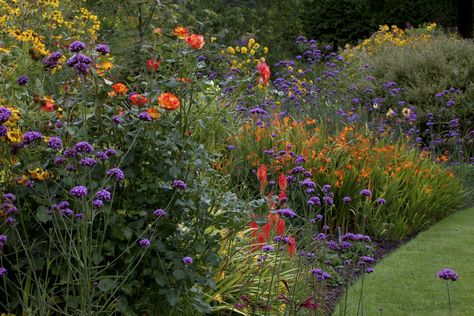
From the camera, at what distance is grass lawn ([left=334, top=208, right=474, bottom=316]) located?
4602 mm

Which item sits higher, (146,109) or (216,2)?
(146,109)

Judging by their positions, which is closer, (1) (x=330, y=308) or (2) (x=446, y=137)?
(1) (x=330, y=308)

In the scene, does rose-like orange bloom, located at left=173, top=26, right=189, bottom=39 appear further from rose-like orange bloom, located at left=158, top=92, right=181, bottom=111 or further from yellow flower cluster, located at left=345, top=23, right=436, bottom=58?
yellow flower cluster, located at left=345, top=23, right=436, bottom=58

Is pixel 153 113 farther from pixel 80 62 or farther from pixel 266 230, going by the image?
pixel 266 230

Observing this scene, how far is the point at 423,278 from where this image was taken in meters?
5.15

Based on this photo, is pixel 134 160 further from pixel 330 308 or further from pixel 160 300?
pixel 330 308

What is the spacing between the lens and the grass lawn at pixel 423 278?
460 cm

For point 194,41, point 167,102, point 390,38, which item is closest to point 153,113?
point 167,102

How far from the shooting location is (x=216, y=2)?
1535 centimetres

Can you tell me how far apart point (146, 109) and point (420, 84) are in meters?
Answer: 6.74

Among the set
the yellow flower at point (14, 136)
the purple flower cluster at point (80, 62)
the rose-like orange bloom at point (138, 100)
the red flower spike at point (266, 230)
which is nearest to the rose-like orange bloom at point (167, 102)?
the rose-like orange bloom at point (138, 100)

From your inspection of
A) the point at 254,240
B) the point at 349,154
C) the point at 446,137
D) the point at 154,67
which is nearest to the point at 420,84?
the point at 446,137

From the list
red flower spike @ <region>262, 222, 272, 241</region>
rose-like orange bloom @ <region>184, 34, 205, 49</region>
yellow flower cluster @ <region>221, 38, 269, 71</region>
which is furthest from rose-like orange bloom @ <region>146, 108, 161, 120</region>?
yellow flower cluster @ <region>221, 38, 269, 71</region>

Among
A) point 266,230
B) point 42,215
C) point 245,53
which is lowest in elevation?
point 245,53
